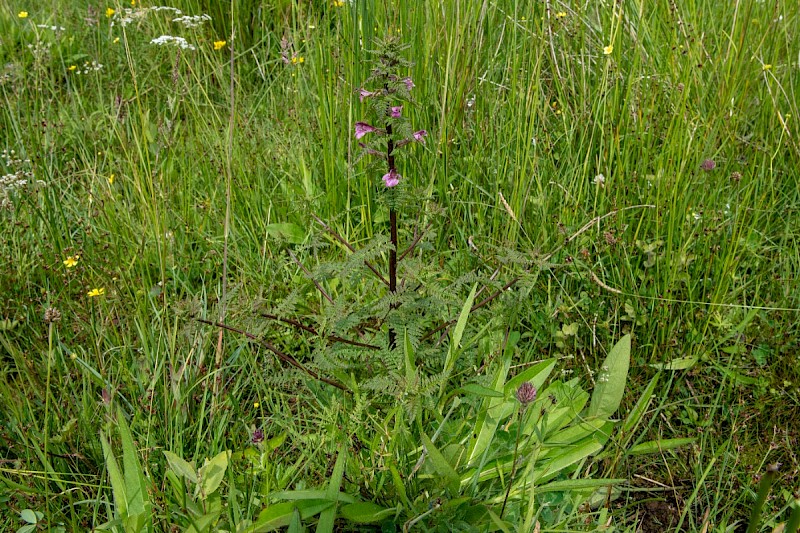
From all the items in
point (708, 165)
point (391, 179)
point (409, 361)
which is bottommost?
point (409, 361)

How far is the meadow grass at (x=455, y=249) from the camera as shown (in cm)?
140

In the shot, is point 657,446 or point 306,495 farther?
point 657,446

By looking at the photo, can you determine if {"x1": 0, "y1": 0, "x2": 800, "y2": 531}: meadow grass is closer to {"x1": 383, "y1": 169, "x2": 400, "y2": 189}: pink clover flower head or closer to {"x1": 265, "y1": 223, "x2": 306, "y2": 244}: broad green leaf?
{"x1": 265, "y1": 223, "x2": 306, "y2": 244}: broad green leaf

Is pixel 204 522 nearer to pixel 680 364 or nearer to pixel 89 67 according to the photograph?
pixel 680 364

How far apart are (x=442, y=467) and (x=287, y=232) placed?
0.99m

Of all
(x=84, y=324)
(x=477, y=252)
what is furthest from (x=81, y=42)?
(x=477, y=252)

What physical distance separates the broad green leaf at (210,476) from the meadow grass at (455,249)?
0.06 metres

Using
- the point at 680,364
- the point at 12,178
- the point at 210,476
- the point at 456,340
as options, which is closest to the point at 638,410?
the point at 680,364

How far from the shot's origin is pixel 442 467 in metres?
1.16

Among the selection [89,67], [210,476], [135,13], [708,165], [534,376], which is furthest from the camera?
[89,67]

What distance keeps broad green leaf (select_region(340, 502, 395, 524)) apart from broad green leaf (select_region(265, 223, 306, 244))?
35.5 inches

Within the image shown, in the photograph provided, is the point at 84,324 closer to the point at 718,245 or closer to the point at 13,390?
the point at 13,390

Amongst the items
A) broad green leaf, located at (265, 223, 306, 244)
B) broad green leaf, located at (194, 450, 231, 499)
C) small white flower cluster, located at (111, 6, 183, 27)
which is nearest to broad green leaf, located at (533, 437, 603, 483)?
broad green leaf, located at (194, 450, 231, 499)

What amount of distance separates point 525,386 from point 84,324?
1159 mm
